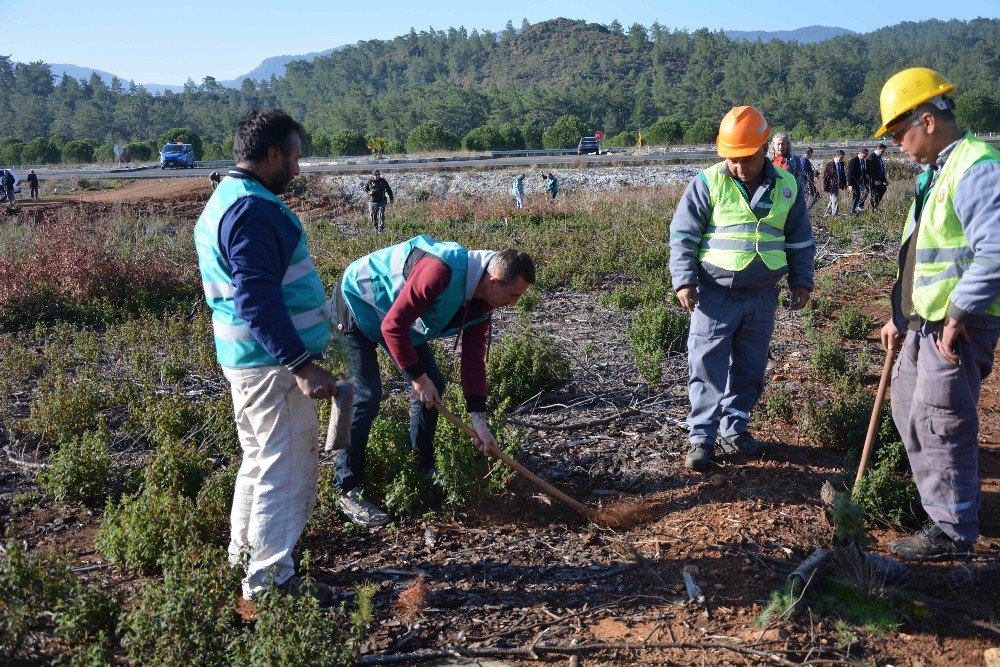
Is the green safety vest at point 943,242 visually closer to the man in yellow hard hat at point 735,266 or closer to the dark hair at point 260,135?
the man in yellow hard hat at point 735,266

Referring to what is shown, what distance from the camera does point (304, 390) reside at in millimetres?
2863

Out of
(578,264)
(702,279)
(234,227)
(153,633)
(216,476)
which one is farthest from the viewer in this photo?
(578,264)

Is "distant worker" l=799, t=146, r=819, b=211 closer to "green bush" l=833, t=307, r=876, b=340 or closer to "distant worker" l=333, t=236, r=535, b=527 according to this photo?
"green bush" l=833, t=307, r=876, b=340

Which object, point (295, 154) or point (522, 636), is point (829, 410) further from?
point (295, 154)

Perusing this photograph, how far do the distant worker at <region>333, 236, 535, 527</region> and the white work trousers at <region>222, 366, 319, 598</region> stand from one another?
1.97ft

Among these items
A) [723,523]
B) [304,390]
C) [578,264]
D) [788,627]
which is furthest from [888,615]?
[578,264]

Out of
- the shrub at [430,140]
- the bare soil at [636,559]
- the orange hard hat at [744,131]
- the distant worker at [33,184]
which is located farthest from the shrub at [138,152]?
the orange hard hat at [744,131]

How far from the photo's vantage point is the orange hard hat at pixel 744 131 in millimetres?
4082

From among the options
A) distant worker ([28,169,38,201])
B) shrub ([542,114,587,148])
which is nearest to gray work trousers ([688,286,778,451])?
distant worker ([28,169,38,201])

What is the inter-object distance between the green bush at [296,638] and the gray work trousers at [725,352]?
2478mm

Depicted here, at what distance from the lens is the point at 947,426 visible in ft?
11.2

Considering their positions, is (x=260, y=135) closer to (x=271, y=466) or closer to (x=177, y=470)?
(x=271, y=466)

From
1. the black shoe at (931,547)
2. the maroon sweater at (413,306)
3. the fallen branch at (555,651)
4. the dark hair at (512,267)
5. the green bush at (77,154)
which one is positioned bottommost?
the fallen branch at (555,651)

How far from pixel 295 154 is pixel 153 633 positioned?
183cm
